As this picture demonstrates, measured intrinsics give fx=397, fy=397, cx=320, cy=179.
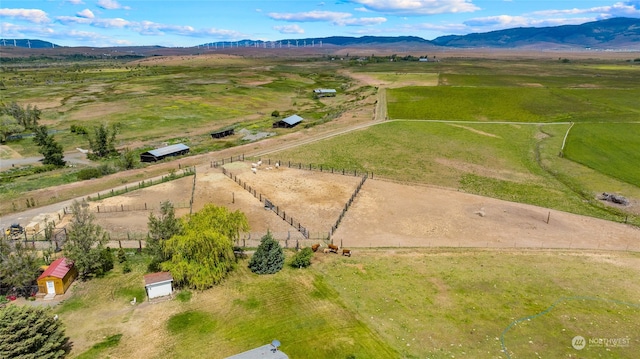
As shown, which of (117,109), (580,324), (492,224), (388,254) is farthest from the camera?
(117,109)

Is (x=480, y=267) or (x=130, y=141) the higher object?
(x=130, y=141)

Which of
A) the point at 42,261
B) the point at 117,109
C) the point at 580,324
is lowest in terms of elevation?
the point at 580,324

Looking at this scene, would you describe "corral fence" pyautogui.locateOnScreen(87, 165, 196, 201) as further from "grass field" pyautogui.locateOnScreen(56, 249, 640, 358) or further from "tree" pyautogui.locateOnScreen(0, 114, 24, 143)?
"tree" pyautogui.locateOnScreen(0, 114, 24, 143)

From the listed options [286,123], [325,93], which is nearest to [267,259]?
[286,123]

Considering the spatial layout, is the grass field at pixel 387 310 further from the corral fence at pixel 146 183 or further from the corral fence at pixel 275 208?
the corral fence at pixel 146 183

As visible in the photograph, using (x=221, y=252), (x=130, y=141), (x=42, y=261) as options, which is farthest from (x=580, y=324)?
(x=130, y=141)

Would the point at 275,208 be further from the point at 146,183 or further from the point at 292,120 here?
the point at 292,120

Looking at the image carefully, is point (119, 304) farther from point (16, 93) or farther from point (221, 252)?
point (16, 93)
